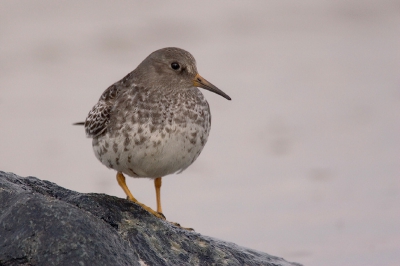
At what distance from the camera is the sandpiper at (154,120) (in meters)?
7.52

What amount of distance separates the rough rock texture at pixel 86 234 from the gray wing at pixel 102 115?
3.82ft

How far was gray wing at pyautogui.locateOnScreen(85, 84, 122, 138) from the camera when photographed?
25.8 feet

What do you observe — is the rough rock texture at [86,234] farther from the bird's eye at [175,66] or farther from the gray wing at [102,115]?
the bird's eye at [175,66]

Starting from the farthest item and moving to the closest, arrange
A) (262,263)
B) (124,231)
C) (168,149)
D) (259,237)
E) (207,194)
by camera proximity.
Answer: (207,194) < (259,237) < (168,149) < (262,263) < (124,231)

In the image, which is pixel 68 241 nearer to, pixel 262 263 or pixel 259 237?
pixel 262 263

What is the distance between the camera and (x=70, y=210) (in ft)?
19.2

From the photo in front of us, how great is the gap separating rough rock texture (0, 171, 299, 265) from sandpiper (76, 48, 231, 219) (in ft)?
2.70

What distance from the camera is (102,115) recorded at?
7914mm

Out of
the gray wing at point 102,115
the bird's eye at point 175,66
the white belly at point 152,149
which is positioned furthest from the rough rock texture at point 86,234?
the bird's eye at point 175,66

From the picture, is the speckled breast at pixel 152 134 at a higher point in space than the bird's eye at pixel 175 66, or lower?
lower

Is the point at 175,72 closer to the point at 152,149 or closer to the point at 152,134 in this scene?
the point at 152,134

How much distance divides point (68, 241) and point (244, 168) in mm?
5832

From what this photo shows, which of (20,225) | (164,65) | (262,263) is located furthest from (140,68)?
(20,225)

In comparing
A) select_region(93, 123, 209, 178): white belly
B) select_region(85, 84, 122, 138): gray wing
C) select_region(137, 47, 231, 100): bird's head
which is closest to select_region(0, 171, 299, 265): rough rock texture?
select_region(93, 123, 209, 178): white belly
